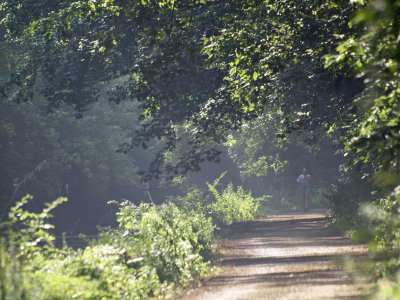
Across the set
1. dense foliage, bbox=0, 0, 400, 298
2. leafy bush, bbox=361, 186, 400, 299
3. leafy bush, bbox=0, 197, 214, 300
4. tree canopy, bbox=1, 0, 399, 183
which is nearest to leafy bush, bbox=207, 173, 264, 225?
dense foliage, bbox=0, 0, 400, 298

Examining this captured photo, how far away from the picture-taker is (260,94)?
1390 cm

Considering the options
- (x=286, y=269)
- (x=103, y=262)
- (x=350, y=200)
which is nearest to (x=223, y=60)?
(x=286, y=269)

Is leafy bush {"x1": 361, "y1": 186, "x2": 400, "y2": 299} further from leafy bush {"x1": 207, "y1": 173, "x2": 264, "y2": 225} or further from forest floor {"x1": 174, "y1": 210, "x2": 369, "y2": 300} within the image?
leafy bush {"x1": 207, "y1": 173, "x2": 264, "y2": 225}

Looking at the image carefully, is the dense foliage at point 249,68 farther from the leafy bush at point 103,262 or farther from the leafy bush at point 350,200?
the leafy bush at point 103,262

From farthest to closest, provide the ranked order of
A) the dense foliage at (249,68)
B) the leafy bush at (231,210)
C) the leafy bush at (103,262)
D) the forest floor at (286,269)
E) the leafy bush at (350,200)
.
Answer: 1. the leafy bush at (231,210)
2. the leafy bush at (350,200)
3. the dense foliage at (249,68)
4. the forest floor at (286,269)
5. the leafy bush at (103,262)

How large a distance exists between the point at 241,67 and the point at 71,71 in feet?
26.1

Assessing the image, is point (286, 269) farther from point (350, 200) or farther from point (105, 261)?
point (350, 200)

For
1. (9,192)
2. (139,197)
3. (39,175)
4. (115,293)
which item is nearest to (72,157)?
(39,175)

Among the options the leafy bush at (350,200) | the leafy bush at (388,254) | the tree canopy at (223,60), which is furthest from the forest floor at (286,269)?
the tree canopy at (223,60)

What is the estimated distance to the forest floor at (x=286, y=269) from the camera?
7907 mm

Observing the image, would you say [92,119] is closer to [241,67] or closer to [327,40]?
[241,67]

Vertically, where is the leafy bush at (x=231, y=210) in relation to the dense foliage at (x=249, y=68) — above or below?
below

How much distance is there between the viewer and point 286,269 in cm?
1044

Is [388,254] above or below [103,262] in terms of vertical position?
below
